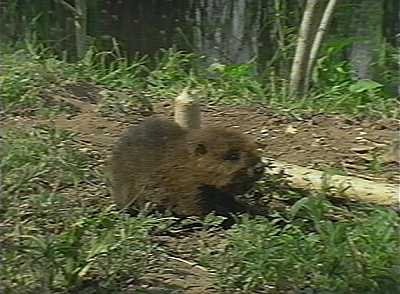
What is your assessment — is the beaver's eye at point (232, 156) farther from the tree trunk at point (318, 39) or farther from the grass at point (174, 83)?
the tree trunk at point (318, 39)

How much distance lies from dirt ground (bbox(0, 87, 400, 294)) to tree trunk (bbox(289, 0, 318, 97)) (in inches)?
22.5

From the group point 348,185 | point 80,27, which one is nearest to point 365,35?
point 80,27

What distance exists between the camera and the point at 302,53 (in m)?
4.32

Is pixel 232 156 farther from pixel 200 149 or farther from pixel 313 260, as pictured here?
pixel 313 260

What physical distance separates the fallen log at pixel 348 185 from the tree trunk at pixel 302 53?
1447 millimetres

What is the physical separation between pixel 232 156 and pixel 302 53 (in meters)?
2.01

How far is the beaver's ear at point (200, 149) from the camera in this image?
7.94 ft

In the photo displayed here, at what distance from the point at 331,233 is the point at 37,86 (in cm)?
187

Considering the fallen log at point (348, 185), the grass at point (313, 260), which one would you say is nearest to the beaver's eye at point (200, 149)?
the grass at point (313, 260)

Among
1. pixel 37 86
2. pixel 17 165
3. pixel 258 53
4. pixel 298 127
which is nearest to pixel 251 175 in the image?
pixel 17 165

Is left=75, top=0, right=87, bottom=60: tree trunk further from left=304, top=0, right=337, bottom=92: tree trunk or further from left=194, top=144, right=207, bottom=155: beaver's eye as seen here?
left=194, top=144, right=207, bottom=155: beaver's eye

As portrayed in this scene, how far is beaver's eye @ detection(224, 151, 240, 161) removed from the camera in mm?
2391

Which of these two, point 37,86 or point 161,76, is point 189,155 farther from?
point 161,76

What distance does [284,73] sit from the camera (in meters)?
4.93
